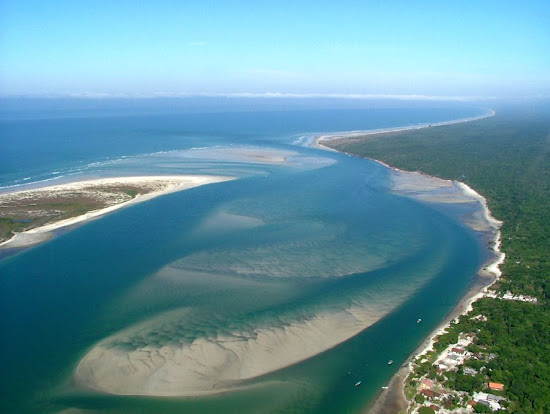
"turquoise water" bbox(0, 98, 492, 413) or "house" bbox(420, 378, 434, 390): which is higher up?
"turquoise water" bbox(0, 98, 492, 413)

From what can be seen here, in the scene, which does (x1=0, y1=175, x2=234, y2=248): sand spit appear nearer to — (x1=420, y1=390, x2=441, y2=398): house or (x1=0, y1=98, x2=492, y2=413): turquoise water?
(x1=0, y1=98, x2=492, y2=413): turquoise water

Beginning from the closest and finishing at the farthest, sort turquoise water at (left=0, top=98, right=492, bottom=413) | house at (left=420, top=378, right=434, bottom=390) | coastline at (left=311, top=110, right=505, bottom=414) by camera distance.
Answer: coastline at (left=311, top=110, right=505, bottom=414) → house at (left=420, top=378, right=434, bottom=390) → turquoise water at (left=0, top=98, right=492, bottom=413)

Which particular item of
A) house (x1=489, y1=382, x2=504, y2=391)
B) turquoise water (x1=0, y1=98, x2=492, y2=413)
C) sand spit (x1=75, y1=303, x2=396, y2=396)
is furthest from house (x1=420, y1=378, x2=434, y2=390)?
sand spit (x1=75, y1=303, x2=396, y2=396)

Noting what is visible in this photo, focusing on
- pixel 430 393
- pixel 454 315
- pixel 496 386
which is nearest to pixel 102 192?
pixel 454 315

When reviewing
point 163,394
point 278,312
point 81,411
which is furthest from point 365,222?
point 81,411

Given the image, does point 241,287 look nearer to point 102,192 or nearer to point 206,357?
point 206,357

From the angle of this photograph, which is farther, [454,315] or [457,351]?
[454,315]

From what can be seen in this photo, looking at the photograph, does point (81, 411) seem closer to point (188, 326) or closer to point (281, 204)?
point (188, 326)
